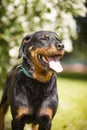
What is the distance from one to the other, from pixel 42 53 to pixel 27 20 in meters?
3.59

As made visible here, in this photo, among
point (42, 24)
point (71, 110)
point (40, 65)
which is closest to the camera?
point (40, 65)

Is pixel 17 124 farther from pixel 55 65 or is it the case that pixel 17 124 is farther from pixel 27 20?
pixel 27 20

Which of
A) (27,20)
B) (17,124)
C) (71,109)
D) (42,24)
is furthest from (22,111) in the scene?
(71,109)

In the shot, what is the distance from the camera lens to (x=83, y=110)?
9891 millimetres

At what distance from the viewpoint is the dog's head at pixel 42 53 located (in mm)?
6125

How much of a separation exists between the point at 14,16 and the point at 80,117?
220 cm

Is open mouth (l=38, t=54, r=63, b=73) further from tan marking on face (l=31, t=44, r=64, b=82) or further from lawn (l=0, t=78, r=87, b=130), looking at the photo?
lawn (l=0, t=78, r=87, b=130)

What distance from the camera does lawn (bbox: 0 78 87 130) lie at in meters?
8.35

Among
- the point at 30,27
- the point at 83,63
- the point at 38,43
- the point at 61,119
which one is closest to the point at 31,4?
the point at 30,27

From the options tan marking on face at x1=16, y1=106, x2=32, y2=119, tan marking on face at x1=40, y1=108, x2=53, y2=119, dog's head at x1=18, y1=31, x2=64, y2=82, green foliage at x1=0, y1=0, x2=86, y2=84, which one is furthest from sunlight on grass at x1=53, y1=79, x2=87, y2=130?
dog's head at x1=18, y1=31, x2=64, y2=82

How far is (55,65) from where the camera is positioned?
20.2ft

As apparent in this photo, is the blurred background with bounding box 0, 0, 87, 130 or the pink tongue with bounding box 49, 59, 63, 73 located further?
the blurred background with bounding box 0, 0, 87, 130

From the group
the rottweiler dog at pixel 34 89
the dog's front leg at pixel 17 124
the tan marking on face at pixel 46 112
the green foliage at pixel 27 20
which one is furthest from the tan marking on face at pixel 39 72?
the green foliage at pixel 27 20

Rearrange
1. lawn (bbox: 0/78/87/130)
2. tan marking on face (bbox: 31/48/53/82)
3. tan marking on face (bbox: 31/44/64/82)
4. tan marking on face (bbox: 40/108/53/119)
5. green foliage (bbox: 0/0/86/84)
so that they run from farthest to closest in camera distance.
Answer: green foliage (bbox: 0/0/86/84) → lawn (bbox: 0/78/87/130) → tan marking on face (bbox: 40/108/53/119) → tan marking on face (bbox: 31/48/53/82) → tan marking on face (bbox: 31/44/64/82)
